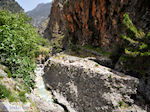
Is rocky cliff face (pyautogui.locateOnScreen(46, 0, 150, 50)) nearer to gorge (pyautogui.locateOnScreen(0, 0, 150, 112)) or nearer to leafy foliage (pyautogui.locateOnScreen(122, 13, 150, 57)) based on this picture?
gorge (pyautogui.locateOnScreen(0, 0, 150, 112))

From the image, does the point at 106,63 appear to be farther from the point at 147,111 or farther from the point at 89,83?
the point at 147,111

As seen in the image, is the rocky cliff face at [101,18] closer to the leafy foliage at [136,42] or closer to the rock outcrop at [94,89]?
the leafy foliage at [136,42]

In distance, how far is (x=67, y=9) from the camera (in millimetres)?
37562

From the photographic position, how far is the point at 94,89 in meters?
12.7

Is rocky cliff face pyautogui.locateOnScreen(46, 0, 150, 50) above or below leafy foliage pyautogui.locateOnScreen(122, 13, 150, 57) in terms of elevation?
above

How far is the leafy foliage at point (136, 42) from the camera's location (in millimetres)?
12594

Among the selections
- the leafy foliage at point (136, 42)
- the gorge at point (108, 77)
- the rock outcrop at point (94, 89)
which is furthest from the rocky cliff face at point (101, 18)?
the rock outcrop at point (94, 89)

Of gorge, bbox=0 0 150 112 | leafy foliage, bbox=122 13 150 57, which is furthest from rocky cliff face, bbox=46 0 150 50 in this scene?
leafy foliage, bbox=122 13 150 57

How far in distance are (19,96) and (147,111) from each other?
407 inches

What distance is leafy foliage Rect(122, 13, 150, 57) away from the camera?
12594 millimetres

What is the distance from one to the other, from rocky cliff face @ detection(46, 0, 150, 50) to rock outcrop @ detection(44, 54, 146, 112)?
830 centimetres

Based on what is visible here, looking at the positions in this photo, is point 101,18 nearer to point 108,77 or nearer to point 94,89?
point 108,77

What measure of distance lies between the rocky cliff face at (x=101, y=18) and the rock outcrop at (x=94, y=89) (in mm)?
8303

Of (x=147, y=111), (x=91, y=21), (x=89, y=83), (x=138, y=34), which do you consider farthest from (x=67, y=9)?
(x=147, y=111)
